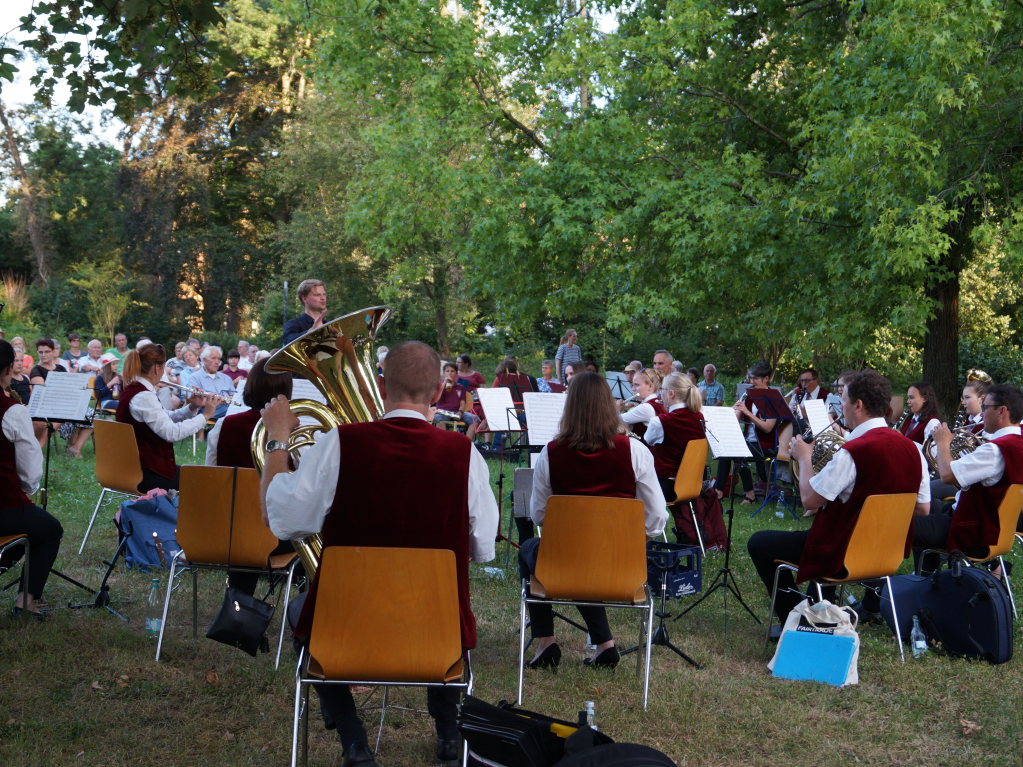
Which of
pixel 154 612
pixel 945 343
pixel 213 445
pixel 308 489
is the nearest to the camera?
pixel 308 489

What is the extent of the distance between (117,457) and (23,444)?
5.73ft

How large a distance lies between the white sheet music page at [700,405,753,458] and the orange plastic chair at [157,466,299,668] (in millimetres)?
3305

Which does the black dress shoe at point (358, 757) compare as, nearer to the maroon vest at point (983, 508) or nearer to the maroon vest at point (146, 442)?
the maroon vest at point (146, 442)

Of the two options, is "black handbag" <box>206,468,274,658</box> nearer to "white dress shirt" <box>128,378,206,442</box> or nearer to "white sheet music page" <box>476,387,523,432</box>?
"white dress shirt" <box>128,378,206,442</box>

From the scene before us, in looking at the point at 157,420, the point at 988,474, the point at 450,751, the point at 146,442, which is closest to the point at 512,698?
the point at 450,751

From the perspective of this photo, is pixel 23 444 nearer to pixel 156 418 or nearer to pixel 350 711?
pixel 156 418

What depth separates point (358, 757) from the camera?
3143 mm

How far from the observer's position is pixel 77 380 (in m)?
7.65

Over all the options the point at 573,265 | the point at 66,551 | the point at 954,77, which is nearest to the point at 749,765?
the point at 66,551

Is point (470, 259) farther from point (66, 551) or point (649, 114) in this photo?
point (66, 551)

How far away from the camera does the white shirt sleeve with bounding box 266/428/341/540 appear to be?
298 centimetres

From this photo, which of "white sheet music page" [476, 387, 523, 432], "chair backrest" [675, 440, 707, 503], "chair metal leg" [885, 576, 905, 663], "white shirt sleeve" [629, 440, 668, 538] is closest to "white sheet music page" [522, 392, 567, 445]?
"chair backrest" [675, 440, 707, 503]

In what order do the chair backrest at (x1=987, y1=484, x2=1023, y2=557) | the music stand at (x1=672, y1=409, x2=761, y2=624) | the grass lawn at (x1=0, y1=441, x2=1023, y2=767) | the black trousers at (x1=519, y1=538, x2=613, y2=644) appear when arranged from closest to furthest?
the grass lawn at (x1=0, y1=441, x2=1023, y2=767) < the black trousers at (x1=519, y1=538, x2=613, y2=644) < the chair backrest at (x1=987, y1=484, x2=1023, y2=557) < the music stand at (x1=672, y1=409, x2=761, y2=624)

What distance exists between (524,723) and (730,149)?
1109 cm
